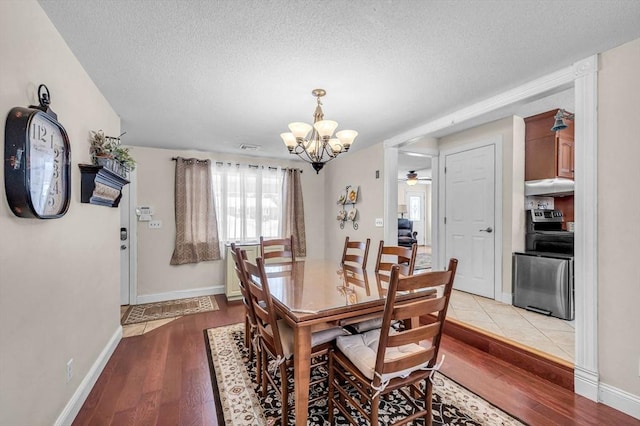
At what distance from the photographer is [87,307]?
6.57 ft

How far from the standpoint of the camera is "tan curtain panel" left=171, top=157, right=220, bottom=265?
4.18m

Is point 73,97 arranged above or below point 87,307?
above

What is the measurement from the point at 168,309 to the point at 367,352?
322 centimetres

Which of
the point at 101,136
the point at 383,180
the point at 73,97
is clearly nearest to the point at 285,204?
the point at 383,180

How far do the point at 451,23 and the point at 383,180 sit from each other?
2.45 metres

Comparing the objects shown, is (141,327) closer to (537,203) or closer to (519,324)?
(519,324)

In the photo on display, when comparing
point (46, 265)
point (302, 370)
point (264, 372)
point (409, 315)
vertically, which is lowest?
point (264, 372)

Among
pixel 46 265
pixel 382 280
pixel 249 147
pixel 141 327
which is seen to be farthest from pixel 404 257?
pixel 141 327

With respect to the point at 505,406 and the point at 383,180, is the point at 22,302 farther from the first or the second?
the point at 383,180

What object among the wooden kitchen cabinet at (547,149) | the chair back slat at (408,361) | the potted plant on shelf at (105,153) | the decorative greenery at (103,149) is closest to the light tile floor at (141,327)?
the potted plant on shelf at (105,153)

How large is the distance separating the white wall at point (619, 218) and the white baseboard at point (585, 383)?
7 centimetres

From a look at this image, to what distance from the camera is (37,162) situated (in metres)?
1.29

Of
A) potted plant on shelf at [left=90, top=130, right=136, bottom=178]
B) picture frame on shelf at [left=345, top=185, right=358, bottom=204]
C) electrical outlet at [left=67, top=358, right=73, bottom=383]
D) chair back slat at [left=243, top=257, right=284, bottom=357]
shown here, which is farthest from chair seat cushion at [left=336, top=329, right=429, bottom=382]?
picture frame on shelf at [left=345, top=185, right=358, bottom=204]

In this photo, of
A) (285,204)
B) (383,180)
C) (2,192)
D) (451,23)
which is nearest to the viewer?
(2,192)
